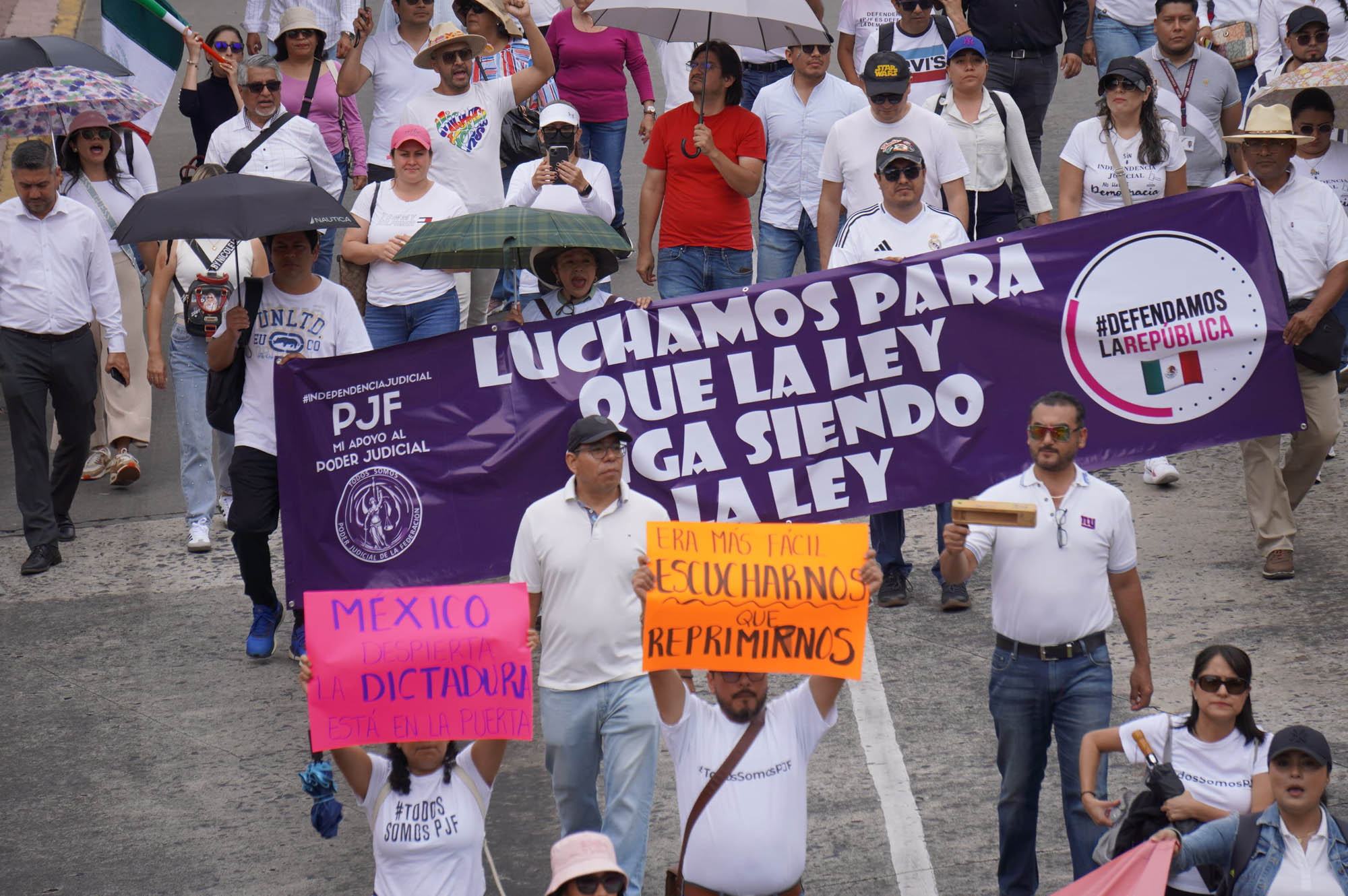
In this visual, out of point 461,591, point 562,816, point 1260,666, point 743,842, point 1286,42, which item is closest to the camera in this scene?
point 743,842

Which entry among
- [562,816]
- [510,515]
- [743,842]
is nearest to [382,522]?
[510,515]

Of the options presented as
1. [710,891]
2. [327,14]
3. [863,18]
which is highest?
[327,14]

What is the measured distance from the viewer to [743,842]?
5.89 metres

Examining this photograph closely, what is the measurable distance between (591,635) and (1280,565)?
4.66 meters

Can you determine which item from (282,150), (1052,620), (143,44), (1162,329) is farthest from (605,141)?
(1052,620)

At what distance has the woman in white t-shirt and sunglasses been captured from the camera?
10336 mm

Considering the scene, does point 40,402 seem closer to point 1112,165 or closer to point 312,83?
point 312,83

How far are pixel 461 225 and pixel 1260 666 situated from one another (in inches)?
177

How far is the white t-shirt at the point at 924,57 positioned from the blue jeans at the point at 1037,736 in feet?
20.2

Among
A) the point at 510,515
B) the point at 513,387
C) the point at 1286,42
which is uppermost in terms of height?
the point at 1286,42

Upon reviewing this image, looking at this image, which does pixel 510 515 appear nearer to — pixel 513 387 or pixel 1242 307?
pixel 513 387

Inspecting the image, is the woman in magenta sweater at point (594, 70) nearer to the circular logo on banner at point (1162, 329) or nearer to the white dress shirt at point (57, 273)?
the white dress shirt at point (57, 273)

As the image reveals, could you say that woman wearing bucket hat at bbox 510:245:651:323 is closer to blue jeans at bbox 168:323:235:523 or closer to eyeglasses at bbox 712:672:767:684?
blue jeans at bbox 168:323:235:523

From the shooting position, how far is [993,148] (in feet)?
36.3
